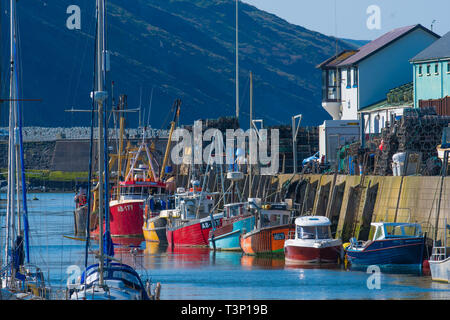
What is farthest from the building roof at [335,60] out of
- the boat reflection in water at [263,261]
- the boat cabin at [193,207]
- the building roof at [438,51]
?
the boat reflection in water at [263,261]

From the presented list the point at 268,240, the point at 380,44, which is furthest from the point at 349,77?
the point at 268,240

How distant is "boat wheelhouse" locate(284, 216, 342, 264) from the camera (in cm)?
4797

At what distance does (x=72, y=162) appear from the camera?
622ft

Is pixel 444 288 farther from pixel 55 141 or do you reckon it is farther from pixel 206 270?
pixel 55 141

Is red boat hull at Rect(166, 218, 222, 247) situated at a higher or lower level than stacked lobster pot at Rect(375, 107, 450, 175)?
lower

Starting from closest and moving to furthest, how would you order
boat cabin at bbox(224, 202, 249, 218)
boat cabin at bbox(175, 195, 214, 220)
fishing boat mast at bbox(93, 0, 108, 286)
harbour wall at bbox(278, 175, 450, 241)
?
fishing boat mast at bbox(93, 0, 108, 286) → harbour wall at bbox(278, 175, 450, 241) → boat cabin at bbox(224, 202, 249, 218) → boat cabin at bbox(175, 195, 214, 220)

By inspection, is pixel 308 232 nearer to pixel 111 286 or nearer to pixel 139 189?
pixel 111 286

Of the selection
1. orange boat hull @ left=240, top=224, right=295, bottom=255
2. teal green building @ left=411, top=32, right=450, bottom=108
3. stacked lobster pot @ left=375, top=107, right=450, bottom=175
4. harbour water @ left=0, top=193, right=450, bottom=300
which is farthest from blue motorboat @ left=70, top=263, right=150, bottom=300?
teal green building @ left=411, top=32, right=450, bottom=108

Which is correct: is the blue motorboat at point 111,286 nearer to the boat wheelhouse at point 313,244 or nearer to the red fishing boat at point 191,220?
the boat wheelhouse at point 313,244

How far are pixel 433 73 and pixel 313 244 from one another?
97.1 feet

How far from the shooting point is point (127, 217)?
7044 centimetres

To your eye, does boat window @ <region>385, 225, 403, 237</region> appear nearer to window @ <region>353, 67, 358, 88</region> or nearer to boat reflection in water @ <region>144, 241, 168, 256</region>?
boat reflection in water @ <region>144, 241, 168, 256</region>

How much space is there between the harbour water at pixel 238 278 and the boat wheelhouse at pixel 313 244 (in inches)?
36.4

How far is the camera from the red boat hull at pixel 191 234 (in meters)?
58.8
